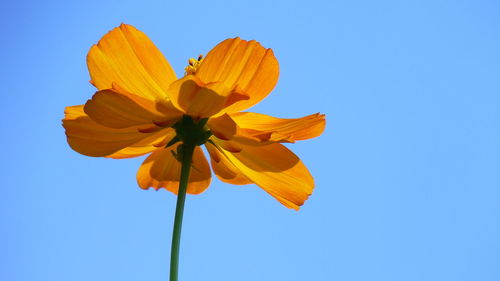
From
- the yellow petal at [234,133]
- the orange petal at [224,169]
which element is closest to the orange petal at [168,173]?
the orange petal at [224,169]

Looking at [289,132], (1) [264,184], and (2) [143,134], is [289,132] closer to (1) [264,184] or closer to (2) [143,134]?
(1) [264,184]

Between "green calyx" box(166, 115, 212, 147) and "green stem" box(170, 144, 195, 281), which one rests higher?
"green calyx" box(166, 115, 212, 147)

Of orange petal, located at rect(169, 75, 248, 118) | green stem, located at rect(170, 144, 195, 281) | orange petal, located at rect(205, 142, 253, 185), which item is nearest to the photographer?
green stem, located at rect(170, 144, 195, 281)

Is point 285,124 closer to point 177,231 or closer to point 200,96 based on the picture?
point 200,96

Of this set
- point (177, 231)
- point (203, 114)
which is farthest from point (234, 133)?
point (177, 231)

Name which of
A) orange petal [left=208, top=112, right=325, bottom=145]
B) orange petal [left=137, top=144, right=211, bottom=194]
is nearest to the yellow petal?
orange petal [left=208, top=112, right=325, bottom=145]

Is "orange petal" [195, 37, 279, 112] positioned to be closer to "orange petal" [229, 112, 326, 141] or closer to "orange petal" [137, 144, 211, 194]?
"orange petal" [229, 112, 326, 141]
